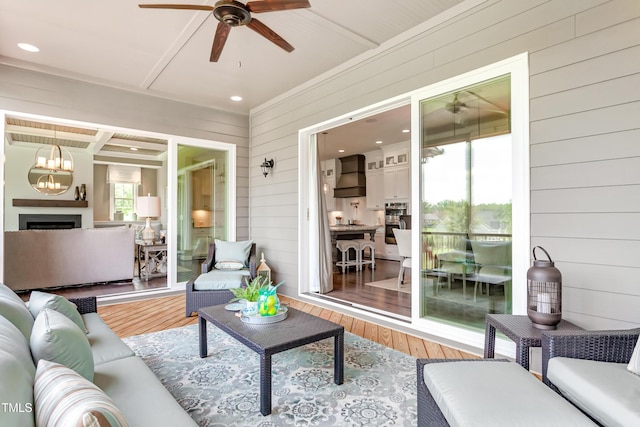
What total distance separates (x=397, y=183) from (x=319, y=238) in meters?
4.25

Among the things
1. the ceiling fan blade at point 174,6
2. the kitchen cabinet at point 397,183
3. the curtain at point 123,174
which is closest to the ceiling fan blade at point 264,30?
the ceiling fan blade at point 174,6

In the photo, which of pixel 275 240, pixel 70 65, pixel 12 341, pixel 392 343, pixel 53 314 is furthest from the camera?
pixel 275 240

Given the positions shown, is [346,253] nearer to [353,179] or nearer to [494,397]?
[353,179]

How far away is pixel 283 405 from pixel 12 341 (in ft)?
4.73

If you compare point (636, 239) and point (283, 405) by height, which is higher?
point (636, 239)

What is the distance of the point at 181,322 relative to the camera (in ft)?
12.1

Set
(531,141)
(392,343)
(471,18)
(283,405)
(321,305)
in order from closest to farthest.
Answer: (283,405) < (531,141) < (471,18) < (392,343) < (321,305)

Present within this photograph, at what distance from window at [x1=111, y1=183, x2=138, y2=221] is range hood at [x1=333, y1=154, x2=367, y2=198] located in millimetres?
6386

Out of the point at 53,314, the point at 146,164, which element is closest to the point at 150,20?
the point at 53,314

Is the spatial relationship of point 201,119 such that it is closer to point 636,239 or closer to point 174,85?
point 174,85

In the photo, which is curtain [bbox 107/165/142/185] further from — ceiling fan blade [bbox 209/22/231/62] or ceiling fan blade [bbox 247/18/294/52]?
ceiling fan blade [bbox 247/18/294/52]

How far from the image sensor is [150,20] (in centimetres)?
314

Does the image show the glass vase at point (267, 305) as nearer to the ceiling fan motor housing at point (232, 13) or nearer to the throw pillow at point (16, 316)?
the throw pillow at point (16, 316)

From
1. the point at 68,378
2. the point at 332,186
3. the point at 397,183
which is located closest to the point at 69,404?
the point at 68,378
